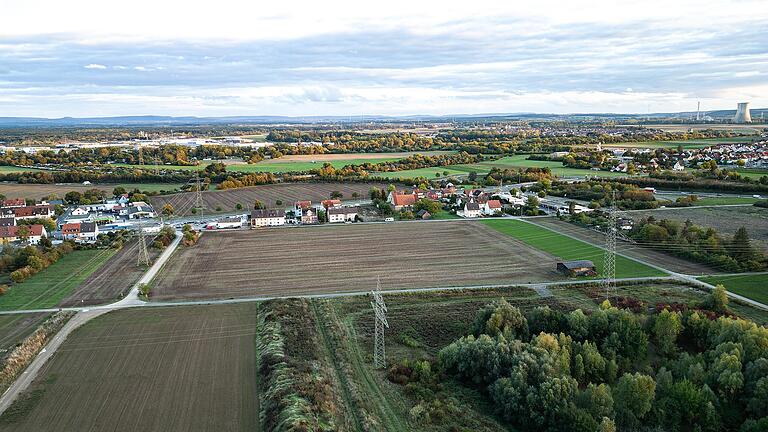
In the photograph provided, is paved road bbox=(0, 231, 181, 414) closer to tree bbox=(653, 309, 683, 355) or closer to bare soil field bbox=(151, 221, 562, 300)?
bare soil field bbox=(151, 221, 562, 300)

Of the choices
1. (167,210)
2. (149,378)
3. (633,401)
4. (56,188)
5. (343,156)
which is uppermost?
(343,156)

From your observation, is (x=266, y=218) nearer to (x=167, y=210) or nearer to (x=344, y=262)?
(x=167, y=210)

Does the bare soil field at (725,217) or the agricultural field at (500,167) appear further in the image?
the agricultural field at (500,167)

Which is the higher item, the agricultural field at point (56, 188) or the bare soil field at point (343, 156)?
the bare soil field at point (343, 156)

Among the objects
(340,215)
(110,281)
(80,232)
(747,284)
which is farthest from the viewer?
(340,215)

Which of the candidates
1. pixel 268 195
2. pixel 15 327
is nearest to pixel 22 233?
pixel 15 327

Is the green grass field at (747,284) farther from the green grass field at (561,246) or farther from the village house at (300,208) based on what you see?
the village house at (300,208)

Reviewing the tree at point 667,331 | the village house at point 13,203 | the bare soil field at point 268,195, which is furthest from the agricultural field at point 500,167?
the tree at point 667,331
